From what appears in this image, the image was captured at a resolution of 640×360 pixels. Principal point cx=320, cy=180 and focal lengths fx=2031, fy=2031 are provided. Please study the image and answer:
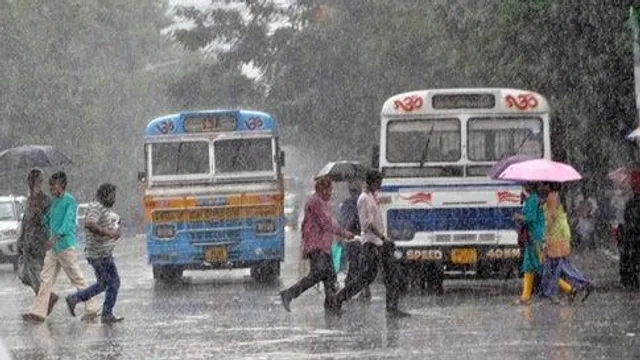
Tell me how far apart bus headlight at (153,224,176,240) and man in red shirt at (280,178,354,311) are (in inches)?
323

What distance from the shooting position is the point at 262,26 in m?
84.1

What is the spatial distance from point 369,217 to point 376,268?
715mm

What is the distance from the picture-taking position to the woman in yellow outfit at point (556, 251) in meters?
23.7

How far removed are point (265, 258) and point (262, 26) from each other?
53758 millimetres

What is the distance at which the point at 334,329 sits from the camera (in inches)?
787

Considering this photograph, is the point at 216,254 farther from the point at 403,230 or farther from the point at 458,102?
the point at 458,102

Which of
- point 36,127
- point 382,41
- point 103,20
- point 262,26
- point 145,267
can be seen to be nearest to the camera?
point 145,267

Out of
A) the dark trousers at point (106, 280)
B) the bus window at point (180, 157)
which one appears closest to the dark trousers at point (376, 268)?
the dark trousers at point (106, 280)

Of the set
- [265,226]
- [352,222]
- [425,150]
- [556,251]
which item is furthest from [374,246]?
[265,226]

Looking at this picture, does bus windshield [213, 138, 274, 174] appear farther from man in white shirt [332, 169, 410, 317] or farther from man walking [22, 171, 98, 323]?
man in white shirt [332, 169, 410, 317]

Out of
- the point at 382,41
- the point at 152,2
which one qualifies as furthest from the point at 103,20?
the point at 382,41

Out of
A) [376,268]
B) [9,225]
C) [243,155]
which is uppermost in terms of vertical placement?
[243,155]

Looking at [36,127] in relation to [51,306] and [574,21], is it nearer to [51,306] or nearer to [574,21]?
[574,21]

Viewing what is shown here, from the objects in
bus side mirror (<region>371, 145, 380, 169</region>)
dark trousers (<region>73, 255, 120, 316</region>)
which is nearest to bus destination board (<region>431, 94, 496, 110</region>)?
bus side mirror (<region>371, 145, 380, 169</region>)
